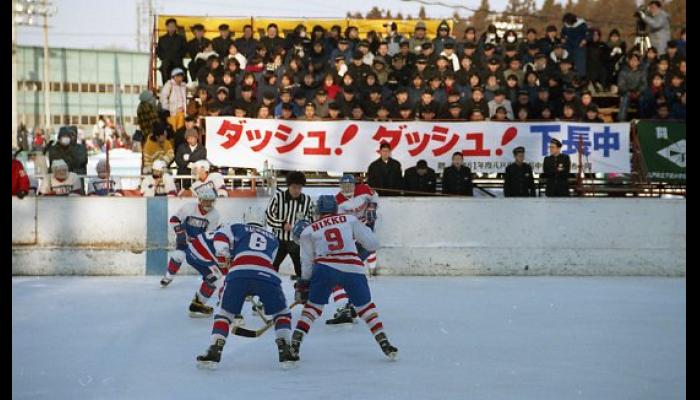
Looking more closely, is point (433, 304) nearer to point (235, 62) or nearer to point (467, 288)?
point (467, 288)

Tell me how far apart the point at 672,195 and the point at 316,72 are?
5984 mm

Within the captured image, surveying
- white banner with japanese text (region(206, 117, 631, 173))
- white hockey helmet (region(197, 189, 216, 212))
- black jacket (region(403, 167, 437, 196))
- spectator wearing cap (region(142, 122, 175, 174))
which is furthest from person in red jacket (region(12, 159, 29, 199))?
black jacket (region(403, 167, 437, 196))

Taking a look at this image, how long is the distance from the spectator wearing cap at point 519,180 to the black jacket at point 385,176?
5.12 ft

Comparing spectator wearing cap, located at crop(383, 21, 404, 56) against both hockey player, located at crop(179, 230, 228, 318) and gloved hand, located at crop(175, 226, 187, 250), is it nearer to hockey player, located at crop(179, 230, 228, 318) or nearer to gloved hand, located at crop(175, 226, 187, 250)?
gloved hand, located at crop(175, 226, 187, 250)

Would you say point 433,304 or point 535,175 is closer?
point 433,304

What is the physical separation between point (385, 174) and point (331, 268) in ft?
20.4

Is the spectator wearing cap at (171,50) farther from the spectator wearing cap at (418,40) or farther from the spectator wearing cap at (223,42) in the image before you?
the spectator wearing cap at (418,40)

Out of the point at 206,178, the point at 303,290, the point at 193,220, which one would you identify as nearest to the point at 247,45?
the point at 206,178

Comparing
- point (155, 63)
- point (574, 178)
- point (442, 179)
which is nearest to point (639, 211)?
point (574, 178)

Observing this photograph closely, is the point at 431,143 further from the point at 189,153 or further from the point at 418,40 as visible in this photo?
the point at 189,153

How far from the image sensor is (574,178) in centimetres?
1530

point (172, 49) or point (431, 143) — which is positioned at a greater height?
point (172, 49)

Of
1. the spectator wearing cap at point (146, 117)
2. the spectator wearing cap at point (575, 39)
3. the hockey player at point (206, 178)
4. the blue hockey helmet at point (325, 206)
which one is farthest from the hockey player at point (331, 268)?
the spectator wearing cap at point (575, 39)

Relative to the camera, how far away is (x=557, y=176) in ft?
48.9
